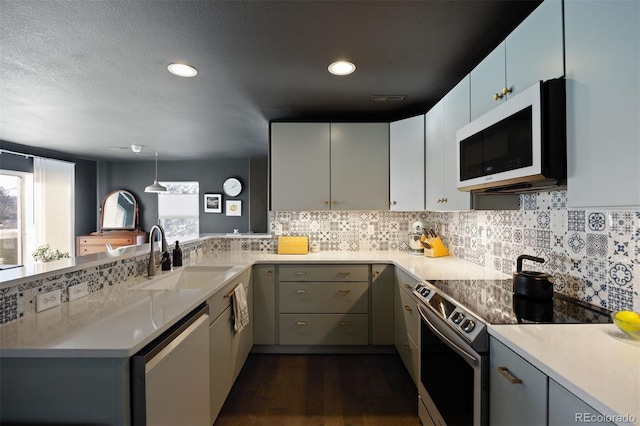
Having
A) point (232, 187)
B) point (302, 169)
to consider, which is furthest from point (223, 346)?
point (232, 187)

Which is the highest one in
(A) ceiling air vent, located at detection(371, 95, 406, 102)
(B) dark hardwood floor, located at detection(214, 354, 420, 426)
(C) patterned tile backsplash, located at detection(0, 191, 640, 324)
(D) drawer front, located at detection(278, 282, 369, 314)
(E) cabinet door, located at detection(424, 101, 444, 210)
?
(A) ceiling air vent, located at detection(371, 95, 406, 102)

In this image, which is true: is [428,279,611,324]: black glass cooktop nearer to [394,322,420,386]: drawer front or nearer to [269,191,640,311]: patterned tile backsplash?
[269,191,640,311]: patterned tile backsplash

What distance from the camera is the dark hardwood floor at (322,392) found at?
189cm

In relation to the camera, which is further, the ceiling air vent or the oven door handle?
the ceiling air vent

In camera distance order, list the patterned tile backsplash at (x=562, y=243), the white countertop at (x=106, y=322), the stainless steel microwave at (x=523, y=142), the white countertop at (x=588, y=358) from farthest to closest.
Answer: the patterned tile backsplash at (x=562, y=243), the stainless steel microwave at (x=523, y=142), the white countertop at (x=106, y=322), the white countertop at (x=588, y=358)

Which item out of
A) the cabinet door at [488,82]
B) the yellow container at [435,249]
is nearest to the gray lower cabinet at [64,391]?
the cabinet door at [488,82]

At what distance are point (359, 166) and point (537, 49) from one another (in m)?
1.75

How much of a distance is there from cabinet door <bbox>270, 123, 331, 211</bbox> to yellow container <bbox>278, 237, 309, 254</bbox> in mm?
381

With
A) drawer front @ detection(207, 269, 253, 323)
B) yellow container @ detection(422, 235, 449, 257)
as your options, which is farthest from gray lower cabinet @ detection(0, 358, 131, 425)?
yellow container @ detection(422, 235, 449, 257)

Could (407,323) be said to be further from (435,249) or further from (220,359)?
(220,359)

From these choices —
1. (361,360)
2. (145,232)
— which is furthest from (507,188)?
(145,232)

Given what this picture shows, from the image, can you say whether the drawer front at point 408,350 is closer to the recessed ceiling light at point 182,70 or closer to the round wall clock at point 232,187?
the recessed ceiling light at point 182,70

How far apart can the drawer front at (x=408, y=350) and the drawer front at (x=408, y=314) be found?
54mm

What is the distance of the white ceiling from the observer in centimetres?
141
